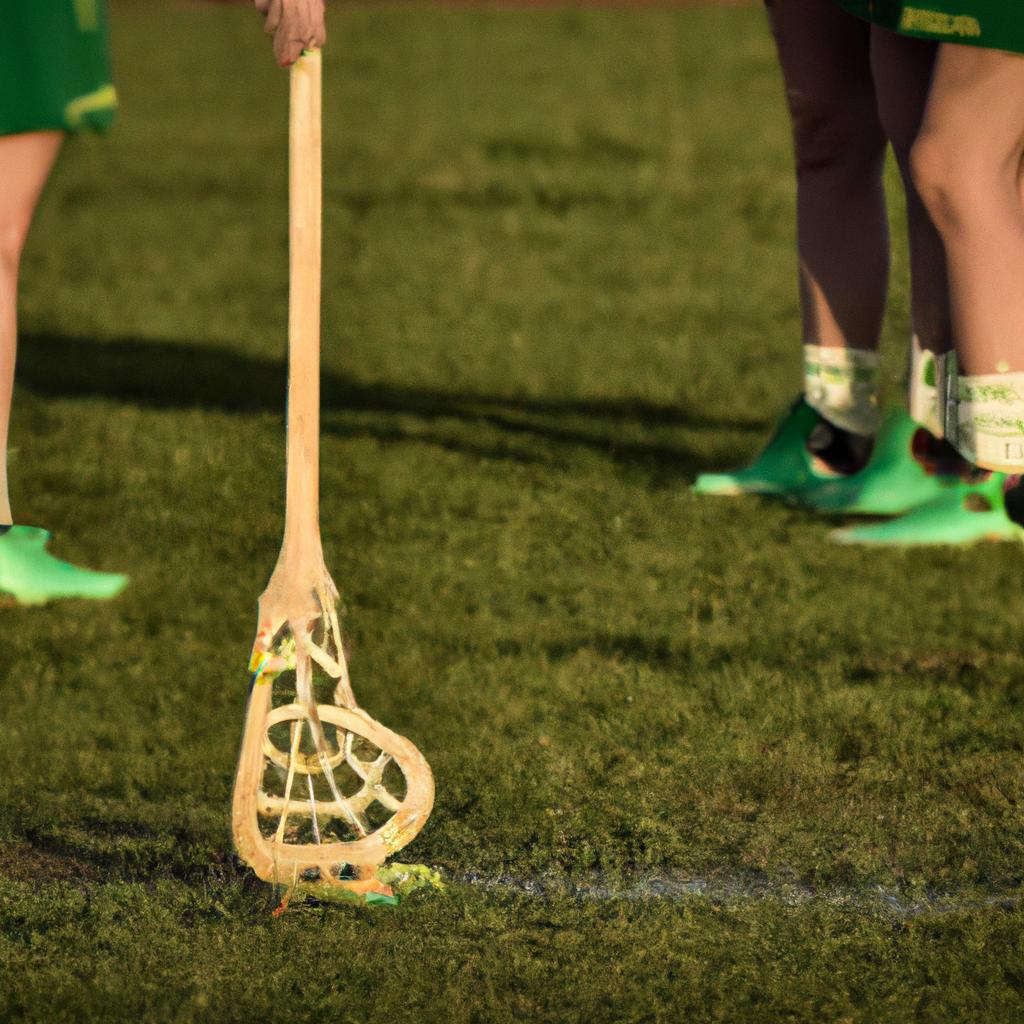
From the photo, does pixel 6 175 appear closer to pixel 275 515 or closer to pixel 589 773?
pixel 275 515

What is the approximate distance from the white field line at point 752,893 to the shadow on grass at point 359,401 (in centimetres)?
192

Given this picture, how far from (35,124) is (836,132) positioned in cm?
172

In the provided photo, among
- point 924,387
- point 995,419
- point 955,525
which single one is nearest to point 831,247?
point 924,387

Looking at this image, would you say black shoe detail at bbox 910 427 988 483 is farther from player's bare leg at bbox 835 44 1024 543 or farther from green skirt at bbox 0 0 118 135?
green skirt at bbox 0 0 118 135

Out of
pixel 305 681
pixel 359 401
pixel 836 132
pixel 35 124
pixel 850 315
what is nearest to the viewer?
pixel 305 681

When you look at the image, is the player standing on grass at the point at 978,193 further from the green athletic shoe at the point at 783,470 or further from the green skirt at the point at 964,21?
the green athletic shoe at the point at 783,470

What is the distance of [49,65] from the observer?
3559 millimetres

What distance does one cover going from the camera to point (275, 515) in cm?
415

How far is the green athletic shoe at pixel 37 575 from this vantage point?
369cm

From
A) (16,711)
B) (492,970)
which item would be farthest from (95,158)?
(492,970)

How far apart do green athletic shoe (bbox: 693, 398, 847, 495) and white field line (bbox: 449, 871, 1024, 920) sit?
177cm

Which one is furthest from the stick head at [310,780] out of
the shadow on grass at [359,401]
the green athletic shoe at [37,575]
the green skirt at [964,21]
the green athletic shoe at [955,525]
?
the shadow on grass at [359,401]

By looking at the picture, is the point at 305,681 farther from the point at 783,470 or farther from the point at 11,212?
the point at 783,470

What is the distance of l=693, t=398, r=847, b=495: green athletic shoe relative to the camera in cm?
426
